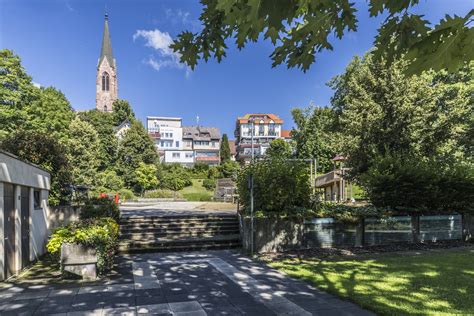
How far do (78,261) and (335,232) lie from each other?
872 centimetres

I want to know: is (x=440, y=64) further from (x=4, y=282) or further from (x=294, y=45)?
(x=4, y=282)

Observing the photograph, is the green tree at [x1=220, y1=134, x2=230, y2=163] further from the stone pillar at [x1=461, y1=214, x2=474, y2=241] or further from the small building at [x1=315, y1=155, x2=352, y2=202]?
the stone pillar at [x1=461, y1=214, x2=474, y2=241]

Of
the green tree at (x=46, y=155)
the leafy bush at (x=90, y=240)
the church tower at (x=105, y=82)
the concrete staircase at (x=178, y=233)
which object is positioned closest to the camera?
the leafy bush at (x=90, y=240)

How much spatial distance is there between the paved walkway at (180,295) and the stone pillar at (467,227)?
10245 mm

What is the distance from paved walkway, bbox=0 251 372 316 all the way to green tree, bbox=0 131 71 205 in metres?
6.24

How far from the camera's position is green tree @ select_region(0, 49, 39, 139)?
28.3 m

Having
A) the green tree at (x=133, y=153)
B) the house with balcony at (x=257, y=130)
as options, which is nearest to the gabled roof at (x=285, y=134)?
the house with balcony at (x=257, y=130)

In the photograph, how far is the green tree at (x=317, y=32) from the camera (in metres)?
1.76

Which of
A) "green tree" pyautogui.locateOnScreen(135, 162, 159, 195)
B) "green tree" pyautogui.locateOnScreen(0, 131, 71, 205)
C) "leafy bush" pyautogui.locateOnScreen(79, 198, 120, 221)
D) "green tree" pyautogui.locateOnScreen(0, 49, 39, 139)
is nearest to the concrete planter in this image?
"leafy bush" pyautogui.locateOnScreen(79, 198, 120, 221)

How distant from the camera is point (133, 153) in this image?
4972 cm

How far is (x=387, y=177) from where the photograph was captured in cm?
1416

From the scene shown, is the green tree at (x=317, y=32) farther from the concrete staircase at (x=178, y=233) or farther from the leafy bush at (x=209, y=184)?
the leafy bush at (x=209, y=184)

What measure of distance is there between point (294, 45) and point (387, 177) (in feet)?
41.3

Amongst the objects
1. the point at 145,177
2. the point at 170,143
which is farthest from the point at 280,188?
the point at 170,143
